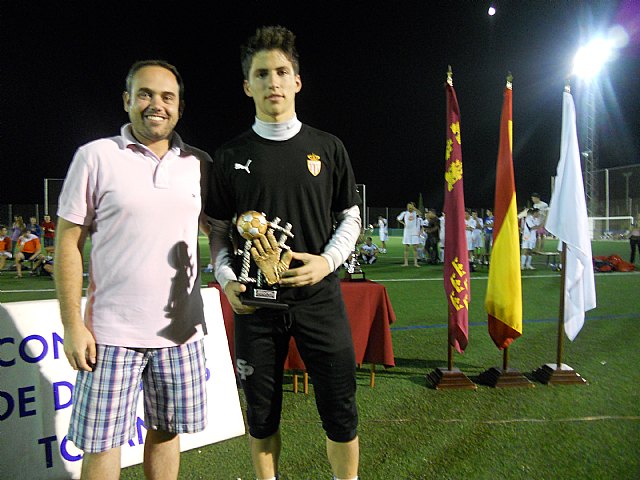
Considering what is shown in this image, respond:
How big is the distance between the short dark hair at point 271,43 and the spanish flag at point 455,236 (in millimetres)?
2132

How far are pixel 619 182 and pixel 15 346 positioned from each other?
3780 cm

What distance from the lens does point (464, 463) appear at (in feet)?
8.78

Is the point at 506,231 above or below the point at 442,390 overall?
above

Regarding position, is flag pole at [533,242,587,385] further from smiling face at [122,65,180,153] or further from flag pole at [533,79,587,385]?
smiling face at [122,65,180,153]

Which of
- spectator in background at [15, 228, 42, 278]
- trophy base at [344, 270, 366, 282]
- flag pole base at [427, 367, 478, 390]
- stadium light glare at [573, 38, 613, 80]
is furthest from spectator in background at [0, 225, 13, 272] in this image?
stadium light glare at [573, 38, 613, 80]

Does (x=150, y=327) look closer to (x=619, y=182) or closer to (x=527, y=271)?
(x=527, y=271)

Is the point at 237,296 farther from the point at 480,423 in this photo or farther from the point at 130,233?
the point at 480,423

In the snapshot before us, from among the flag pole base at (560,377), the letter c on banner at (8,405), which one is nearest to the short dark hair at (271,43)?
the letter c on banner at (8,405)

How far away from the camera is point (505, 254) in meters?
3.84

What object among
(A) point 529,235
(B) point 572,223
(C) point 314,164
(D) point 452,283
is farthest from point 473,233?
(C) point 314,164

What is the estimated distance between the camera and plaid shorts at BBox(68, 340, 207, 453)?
5.39ft

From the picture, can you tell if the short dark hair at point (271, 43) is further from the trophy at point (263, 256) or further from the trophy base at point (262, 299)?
the trophy base at point (262, 299)

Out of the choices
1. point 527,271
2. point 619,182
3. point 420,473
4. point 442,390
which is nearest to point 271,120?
point 420,473

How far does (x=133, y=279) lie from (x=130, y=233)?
0.17 m
